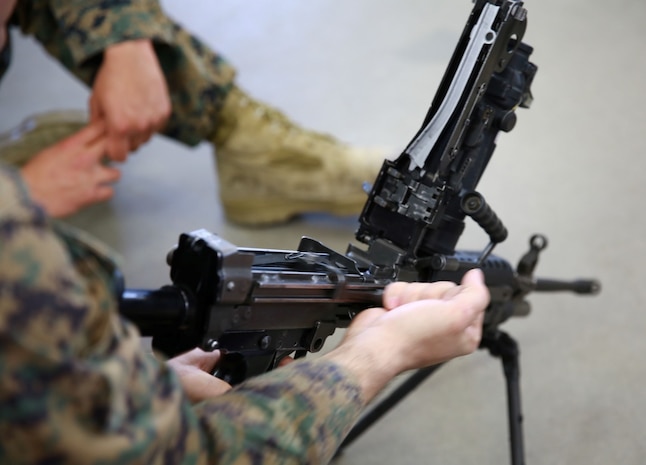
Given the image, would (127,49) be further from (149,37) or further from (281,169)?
(281,169)

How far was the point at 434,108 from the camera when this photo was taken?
35.7 inches

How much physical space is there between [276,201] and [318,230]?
0.12 metres

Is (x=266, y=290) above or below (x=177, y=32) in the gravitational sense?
below

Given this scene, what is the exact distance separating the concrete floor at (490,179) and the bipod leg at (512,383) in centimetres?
16

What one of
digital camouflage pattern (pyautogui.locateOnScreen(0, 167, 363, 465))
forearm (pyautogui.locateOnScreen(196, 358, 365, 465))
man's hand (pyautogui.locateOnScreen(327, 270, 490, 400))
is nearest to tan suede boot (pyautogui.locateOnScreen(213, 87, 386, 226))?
man's hand (pyautogui.locateOnScreen(327, 270, 490, 400))

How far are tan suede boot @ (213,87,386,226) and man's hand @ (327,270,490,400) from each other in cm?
94

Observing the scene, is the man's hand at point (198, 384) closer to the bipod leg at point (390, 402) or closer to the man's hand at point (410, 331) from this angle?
the man's hand at point (410, 331)

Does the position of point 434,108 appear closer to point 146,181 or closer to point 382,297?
point 382,297

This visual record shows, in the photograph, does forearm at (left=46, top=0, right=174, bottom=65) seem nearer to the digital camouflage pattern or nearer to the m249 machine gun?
the m249 machine gun

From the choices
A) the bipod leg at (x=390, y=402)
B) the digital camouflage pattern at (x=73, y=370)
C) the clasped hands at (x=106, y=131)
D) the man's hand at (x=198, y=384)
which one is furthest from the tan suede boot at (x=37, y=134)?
the digital camouflage pattern at (x=73, y=370)

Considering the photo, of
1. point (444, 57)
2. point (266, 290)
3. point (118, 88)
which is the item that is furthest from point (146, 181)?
point (266, 290)

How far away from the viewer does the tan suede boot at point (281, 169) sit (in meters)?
1.72

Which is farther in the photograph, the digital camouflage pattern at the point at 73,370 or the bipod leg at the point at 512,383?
the bipod leg at the point at 512,383

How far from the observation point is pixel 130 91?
143cm
